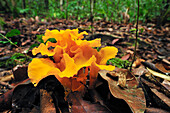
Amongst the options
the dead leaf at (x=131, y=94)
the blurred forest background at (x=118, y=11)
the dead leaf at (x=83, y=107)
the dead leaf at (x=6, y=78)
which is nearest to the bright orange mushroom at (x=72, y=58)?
the dead leaf at (x=83, y=107)

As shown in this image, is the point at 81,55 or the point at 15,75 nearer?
the point at 81,55

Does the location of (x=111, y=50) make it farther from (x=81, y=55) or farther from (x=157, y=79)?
(x=157, y=79)

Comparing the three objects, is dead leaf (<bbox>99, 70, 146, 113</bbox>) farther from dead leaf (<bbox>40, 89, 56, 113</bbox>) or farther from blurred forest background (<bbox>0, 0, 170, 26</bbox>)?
blurred forest background (<bbox>0, 0, 170, 26</bbox>)

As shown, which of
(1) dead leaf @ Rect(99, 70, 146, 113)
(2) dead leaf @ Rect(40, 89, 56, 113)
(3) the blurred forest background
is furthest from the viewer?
(3) the blurred forest background

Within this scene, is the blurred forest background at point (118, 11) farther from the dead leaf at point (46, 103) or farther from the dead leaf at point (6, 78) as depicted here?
the dead leaf at point (46, 103)

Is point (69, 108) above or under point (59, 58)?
under

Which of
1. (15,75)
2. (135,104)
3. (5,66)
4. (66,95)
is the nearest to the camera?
(135,104)

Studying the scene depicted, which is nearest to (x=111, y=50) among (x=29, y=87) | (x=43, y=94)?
(x=43, y=94)

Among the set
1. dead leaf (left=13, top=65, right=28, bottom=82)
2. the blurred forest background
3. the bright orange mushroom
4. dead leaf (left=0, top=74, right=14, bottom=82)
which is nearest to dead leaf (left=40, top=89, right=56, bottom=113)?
the bright orange mushroom
